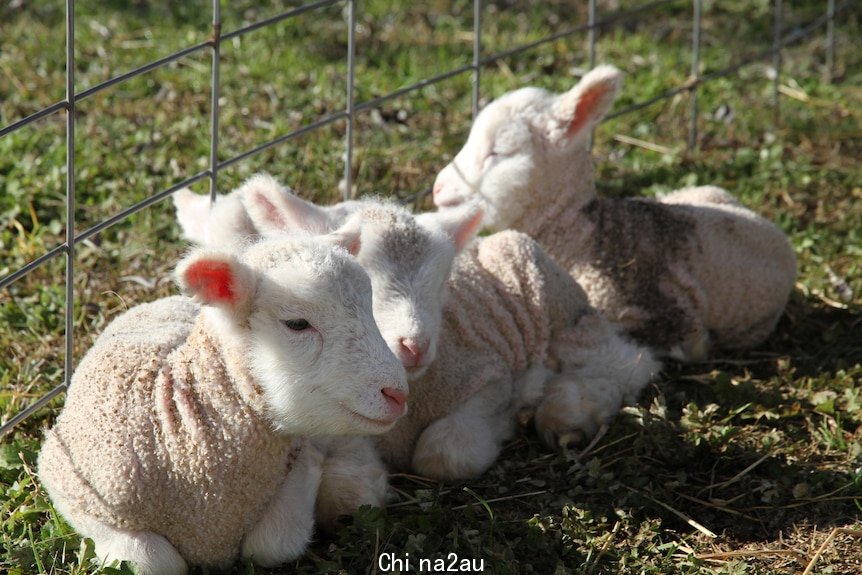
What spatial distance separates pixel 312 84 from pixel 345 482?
12.2 feet

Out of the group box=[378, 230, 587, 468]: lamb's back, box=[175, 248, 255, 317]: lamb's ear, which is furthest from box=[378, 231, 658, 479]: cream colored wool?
box=[175, 248, 255, 317]: lamb's ear

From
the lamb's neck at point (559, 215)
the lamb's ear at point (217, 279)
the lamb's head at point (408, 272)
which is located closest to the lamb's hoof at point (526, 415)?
the lamb's head at point (408, 272)

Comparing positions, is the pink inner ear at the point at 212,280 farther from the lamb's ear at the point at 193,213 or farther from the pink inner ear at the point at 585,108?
the pink inner ear at the point at 585,108

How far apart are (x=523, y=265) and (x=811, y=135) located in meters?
3.14

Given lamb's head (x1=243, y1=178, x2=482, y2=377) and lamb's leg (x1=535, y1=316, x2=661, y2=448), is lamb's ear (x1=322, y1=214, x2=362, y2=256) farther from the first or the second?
lamb's leg (x1=535, y1=316, x2=661, y2=448)

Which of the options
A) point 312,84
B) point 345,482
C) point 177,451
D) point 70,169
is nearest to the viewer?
point 177,451

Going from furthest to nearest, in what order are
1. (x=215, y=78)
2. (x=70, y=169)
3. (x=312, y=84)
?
(x=312, y=84) → (x=215, y=78) → (x=70, y=169)

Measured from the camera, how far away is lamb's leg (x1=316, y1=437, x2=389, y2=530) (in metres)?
3.64

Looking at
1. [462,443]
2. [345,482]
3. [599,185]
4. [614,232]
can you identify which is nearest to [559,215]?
[614,232]

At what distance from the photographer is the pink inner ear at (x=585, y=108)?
16.5 ft

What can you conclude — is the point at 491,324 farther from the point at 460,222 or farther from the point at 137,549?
the point at 137,549

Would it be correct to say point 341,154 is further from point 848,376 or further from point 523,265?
point 848,376

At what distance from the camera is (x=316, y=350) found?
322 cm

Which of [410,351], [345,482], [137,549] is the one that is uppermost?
[410,351]
